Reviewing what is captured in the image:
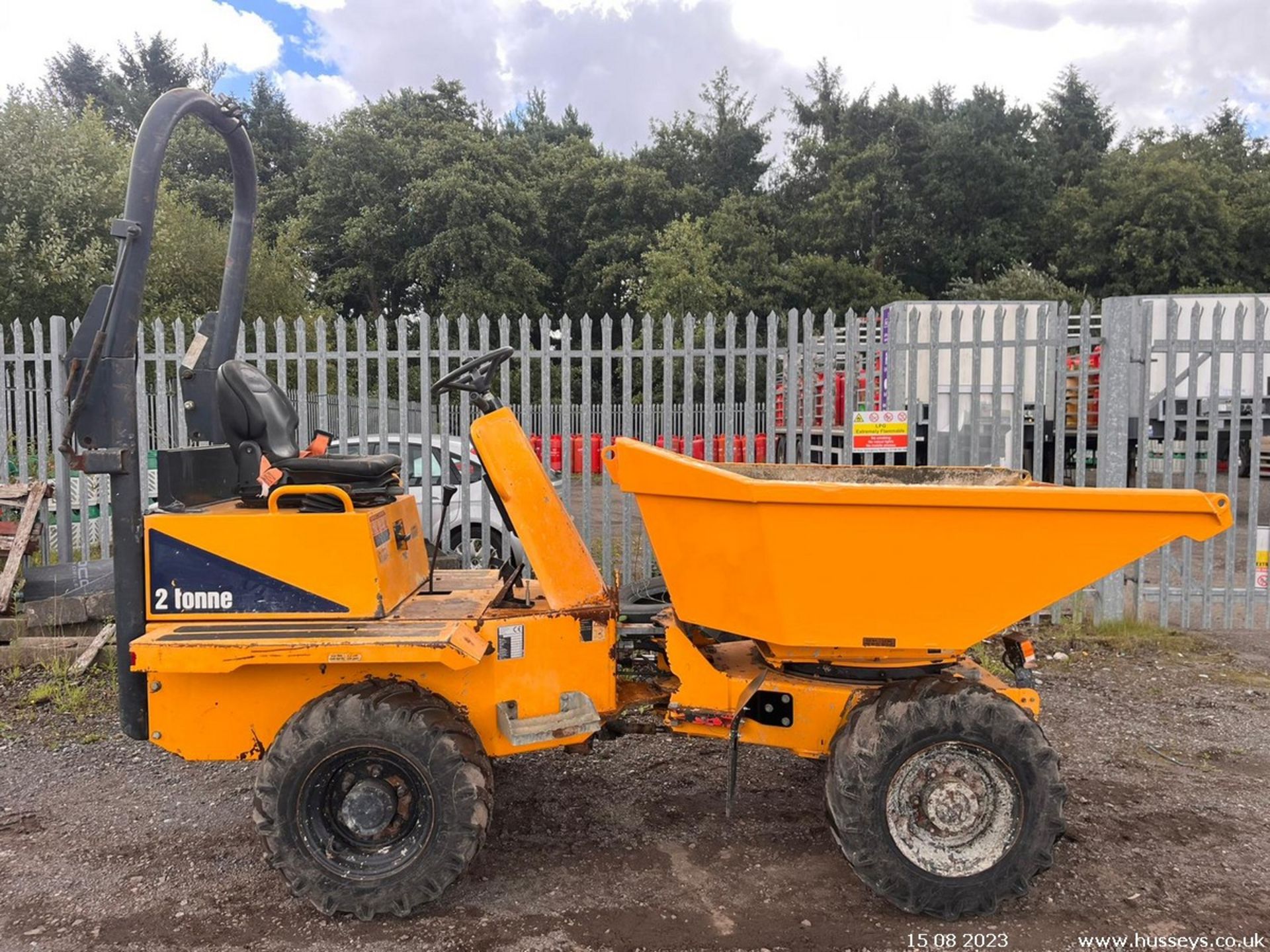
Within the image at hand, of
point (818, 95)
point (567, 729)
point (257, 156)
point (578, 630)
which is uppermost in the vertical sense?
point (818, 95)

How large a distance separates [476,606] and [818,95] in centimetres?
4265

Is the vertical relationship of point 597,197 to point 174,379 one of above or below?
above

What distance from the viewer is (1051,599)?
320 cm

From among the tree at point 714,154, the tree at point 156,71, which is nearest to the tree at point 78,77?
the tree at point 156,71

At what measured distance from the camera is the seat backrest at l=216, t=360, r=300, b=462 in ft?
12.5

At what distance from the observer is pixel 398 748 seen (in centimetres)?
327

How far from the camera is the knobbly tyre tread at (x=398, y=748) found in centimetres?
326

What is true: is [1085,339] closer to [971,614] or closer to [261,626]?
[971,614]

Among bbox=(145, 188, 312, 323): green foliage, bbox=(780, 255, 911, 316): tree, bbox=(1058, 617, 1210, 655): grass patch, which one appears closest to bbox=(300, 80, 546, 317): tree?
bbox=(145, 188, 312, 323): green foliage

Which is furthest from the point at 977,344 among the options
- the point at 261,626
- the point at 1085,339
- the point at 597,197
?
the point at 597,197

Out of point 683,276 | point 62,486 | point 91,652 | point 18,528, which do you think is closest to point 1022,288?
point 683,276

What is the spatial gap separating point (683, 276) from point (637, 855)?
26.7 metres

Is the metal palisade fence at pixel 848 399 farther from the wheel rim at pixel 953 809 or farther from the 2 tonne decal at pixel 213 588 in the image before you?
the wheel rim at pixel 953 809

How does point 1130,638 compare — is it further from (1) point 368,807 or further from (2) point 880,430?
(1) point 368,807
